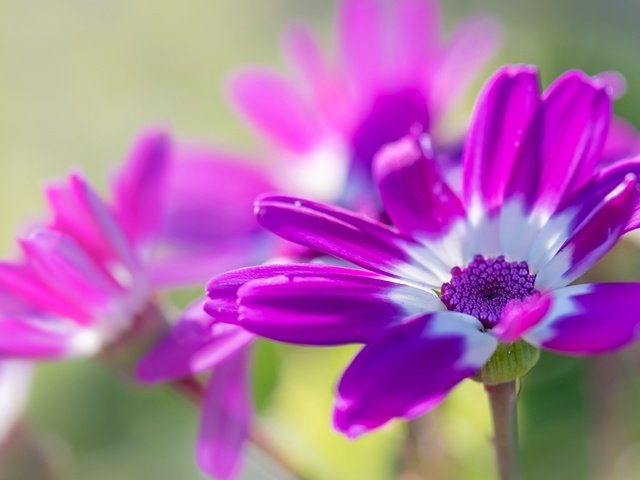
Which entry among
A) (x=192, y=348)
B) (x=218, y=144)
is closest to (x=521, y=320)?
(x=192, y=348)

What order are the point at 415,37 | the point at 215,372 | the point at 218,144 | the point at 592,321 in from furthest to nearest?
the point at 218,144 → the point at 415,37 → the point at 215,372 → the point at 592,321

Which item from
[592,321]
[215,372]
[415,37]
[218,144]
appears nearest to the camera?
[592,321]

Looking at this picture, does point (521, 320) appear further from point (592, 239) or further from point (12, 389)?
point (12, 389)

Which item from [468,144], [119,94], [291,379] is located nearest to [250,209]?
[291,379]

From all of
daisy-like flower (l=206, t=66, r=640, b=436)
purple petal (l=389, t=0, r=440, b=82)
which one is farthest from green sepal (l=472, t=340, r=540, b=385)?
purple petal (l=389, t=0, r=440, b=82)

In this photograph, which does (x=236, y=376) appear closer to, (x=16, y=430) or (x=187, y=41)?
(x=16, y=430)

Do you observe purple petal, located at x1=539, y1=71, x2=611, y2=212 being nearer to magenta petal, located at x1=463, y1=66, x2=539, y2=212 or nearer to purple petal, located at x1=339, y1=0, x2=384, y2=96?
magenta petal, located at x1=463, y1=66, x2=539, y2=212

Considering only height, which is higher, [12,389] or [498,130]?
[498,130]
